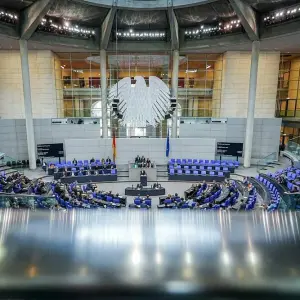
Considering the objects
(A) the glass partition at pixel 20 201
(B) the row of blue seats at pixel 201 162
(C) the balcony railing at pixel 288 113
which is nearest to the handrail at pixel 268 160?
(B) the row of blue seats at pixel 201 162

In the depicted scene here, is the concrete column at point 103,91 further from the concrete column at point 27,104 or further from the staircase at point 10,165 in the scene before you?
the staircase at point 10,165

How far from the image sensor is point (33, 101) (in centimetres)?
2095

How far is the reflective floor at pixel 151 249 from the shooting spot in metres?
2.80

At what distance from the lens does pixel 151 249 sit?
10.8 feet

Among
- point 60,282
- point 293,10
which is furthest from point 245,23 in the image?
point 60,282

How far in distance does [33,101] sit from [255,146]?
1932 centimetres

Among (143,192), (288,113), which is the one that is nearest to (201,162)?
(143,192)

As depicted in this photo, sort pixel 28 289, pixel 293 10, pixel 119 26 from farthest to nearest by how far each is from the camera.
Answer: pixel 119 26
pixel 293 10
pixel 28 289

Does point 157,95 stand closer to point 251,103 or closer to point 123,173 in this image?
point 123,173

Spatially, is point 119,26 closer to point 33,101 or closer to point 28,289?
point 33,101

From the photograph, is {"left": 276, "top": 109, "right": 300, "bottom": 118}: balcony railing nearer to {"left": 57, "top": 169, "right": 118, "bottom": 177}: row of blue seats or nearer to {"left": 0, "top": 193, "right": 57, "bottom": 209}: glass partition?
{"left": 57, "top": 169, "right": 118, "bottom": 177}: row of blue seats

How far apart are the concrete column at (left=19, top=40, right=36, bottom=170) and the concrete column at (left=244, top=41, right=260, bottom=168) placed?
1619 cm

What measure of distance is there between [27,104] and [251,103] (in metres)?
16.6

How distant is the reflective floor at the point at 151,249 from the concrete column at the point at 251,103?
16047 millimetres
